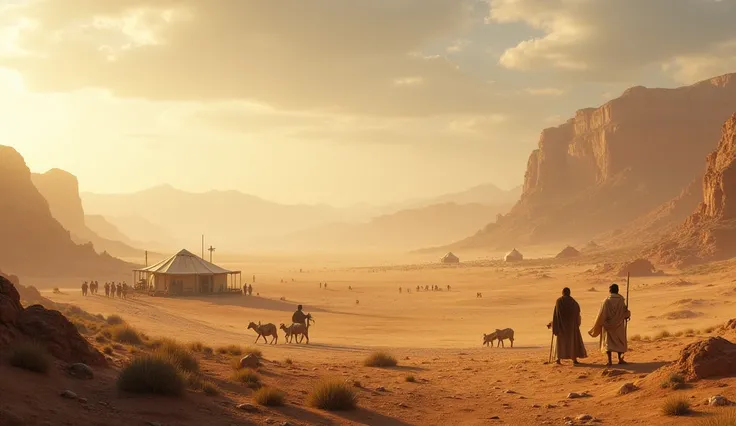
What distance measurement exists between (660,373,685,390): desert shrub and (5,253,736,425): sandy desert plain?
11cm

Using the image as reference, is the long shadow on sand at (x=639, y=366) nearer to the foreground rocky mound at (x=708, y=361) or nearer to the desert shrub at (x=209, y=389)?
the foreground rocky mound at (x=708, y=361)

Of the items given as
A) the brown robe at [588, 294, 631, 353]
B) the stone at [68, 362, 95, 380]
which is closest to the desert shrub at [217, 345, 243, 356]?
the stone at [68, 362, 95, 380]

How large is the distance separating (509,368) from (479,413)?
15.6ft

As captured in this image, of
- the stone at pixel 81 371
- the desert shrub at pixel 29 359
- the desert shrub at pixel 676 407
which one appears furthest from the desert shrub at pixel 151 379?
the desert shrub at pixel 676 407

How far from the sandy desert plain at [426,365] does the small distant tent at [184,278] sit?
84.7 inches

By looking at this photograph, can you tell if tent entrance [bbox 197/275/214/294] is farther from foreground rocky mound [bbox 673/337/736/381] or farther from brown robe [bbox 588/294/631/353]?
foreground rocky mound [bbox 673/337/736/381]

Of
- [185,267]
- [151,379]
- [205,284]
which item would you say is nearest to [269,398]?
[151,379]

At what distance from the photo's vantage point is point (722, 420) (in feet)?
26.7

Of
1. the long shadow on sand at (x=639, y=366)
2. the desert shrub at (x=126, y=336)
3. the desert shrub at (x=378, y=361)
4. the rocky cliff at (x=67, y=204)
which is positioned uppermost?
the rocky cliff at (x=67, y=204)

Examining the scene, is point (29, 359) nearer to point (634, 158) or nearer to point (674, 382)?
point (674, 382)

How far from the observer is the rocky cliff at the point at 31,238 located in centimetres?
7912

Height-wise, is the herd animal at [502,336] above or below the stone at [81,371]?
below

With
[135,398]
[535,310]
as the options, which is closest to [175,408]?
[135,398]

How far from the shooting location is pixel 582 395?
39.0 ft
